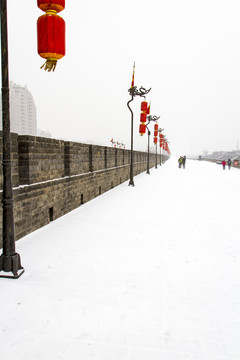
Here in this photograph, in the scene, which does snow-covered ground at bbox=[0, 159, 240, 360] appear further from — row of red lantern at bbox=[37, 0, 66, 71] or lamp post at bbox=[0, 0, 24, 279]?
row of red lantern at bbox=[37, 0, 66, 71]

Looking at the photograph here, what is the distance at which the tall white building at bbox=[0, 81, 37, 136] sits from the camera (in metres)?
119

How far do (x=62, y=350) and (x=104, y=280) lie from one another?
1.24 meters

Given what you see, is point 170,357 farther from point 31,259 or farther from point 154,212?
point 154,212

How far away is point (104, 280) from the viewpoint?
3.30 meters

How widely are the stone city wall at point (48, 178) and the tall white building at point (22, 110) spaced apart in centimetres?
11750

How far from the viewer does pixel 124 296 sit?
9.59 ft

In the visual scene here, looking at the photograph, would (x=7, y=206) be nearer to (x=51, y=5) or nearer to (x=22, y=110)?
(x=51, y=5)

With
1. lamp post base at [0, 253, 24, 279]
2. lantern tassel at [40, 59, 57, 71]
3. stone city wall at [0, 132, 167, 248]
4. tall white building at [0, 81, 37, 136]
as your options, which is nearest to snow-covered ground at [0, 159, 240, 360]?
lamp post base at [0, 253, 24, 279]

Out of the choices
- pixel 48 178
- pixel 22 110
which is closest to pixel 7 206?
pixel 48 178

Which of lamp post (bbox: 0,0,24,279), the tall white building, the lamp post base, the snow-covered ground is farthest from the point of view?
the tall white building

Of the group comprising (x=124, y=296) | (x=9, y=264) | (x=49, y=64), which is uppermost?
(x=49, y=64)

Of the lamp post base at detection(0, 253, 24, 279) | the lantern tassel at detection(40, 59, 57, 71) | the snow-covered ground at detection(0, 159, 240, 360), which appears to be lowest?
the snow-covered ground at detection(0, 159, 240, 360)

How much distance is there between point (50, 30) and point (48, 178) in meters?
3.26

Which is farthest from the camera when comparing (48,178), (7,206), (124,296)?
(48,178)
